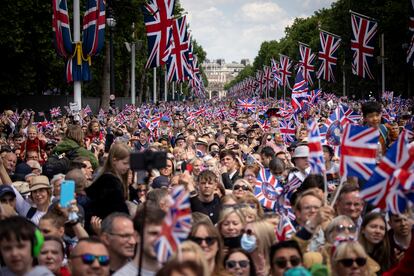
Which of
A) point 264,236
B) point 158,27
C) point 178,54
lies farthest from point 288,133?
point 178,54

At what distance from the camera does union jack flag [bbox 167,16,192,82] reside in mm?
32656

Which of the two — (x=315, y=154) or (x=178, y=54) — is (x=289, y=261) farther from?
(x=178, y=54)

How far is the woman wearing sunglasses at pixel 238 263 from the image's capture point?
582 centimetres

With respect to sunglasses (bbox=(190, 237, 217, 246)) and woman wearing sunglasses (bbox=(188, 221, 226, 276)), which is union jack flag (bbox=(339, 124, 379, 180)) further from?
sunglasses (bbox=(190, 237, 217, 246))

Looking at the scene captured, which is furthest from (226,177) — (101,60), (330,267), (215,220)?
(101,60)

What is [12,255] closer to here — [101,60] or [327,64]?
[327,64]

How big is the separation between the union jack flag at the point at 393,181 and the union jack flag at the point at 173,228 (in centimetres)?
174

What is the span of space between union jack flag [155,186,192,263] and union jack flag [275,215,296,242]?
2.38 meters

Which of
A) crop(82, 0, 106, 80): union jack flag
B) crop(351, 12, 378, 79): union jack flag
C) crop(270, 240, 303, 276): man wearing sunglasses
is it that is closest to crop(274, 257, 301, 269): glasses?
crop(270, 240, 303, 276): man wearing sunglasses

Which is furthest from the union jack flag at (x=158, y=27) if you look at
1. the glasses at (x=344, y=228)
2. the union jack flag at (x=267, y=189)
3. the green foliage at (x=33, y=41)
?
the glasses at (x=344, y=228)

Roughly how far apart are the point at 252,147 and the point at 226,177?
479cm

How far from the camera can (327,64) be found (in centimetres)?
3991

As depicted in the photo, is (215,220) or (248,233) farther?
(215,220)

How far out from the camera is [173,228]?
450 centimetres
